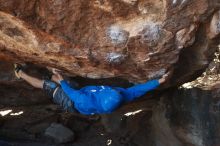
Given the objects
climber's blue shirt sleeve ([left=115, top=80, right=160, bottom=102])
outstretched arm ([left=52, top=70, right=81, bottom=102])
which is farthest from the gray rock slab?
climber's blue shirt sleeve ([left=115, top=80, right=160, bottom=102])

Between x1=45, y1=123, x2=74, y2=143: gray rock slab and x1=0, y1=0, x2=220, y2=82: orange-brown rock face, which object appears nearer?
x1=0, y1=0, x2=220, y2=82: orange-brown rock face

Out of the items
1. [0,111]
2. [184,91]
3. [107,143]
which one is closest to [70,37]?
[184,91]

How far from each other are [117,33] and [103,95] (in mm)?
867

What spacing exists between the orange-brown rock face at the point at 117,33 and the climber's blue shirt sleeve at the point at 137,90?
0.42 feet

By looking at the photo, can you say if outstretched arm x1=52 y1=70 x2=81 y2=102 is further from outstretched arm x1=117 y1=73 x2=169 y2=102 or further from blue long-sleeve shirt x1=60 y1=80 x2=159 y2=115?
outstretched arm x1=117 y1=73 x2=169 y2=102

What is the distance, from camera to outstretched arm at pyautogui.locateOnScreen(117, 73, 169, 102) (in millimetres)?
4250

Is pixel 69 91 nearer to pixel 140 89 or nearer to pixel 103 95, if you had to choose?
pixel 103 95

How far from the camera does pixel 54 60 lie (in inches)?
175

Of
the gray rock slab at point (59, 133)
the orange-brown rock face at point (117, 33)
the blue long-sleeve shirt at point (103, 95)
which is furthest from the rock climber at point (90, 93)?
the gray rock slab at point (59, 133)

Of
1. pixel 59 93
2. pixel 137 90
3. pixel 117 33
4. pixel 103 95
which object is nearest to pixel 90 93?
pixel 103 95

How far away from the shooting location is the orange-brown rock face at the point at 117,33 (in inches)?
145

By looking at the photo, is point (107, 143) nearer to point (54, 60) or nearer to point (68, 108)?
point (68, 108)

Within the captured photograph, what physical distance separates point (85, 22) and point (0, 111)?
11.0ft

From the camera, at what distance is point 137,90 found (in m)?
4.35
